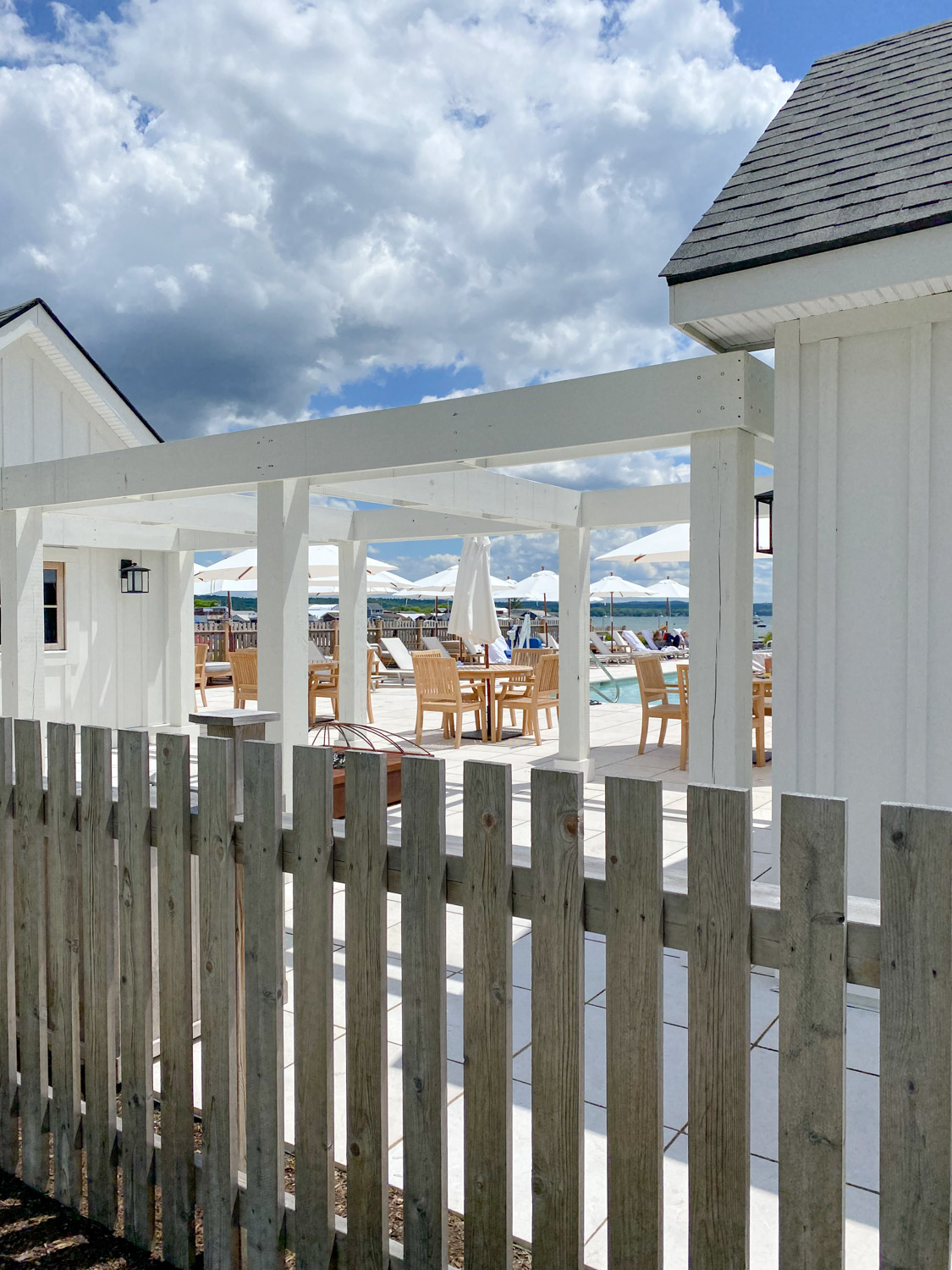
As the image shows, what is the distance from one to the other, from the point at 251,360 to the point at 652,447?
161 ft

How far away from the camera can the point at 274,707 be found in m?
5.45

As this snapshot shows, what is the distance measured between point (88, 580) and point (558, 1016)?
10.1 meters

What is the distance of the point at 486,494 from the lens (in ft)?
23.5

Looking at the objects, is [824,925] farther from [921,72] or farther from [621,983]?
[921,72]

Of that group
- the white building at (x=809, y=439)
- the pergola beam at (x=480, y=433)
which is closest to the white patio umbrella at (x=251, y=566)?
the pergola beam at (x=480, y=433)

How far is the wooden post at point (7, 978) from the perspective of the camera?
235 cm

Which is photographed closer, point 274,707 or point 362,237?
point 274,707

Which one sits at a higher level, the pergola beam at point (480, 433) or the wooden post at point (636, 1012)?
the pergola beam at point (480, 433)

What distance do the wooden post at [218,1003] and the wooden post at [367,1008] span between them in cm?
34

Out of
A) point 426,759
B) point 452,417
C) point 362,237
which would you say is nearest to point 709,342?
point 452,417

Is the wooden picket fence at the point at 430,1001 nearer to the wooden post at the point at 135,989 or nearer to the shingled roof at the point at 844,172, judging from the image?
the wooden post at the point at 135,989

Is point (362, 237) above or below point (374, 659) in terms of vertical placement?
above

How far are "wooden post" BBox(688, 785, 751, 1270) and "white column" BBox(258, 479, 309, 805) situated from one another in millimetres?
4254

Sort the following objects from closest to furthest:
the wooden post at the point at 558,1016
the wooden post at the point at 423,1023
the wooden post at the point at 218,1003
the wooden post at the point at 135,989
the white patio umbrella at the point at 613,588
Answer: the wooden post at the point at 558,1016
the wooden post at the point at 423,1023
the wooden post at the point at 218,1003
the wooden post at the point at 135,989
the white patio umbrella at the point at 613,588
